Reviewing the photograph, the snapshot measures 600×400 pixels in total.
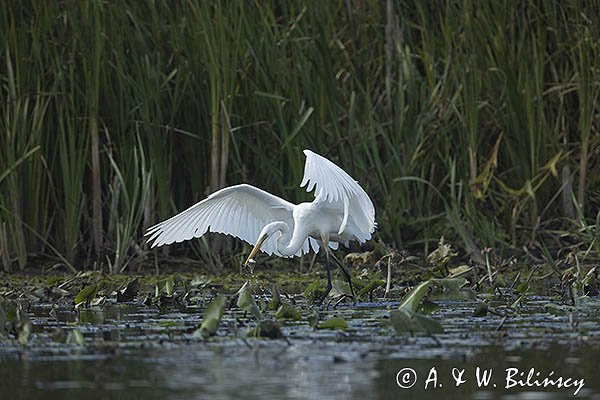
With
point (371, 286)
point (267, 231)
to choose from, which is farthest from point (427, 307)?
point (267, 231)

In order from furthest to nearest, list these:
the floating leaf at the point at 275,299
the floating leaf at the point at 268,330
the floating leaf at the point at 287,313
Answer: the floating leaf at the point at 275,299 → the floating leaf at the point at 287,313 → the floating leaf at the point at 268,330

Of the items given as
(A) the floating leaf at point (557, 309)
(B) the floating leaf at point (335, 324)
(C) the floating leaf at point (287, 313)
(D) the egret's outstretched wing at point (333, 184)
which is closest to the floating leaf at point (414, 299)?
(B) the floating leaf at point (335, 324)

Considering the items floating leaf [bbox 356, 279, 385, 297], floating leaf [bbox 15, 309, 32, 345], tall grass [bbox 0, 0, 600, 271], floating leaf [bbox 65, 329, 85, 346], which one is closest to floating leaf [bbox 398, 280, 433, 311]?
floating leaf [bbox 356, 279, 385, 297]

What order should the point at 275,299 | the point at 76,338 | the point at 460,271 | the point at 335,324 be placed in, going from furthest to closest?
the point at 460,271, the point at 275,299, the point at 335,324, the point at 76,338

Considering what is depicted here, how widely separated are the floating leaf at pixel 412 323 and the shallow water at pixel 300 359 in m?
0.06

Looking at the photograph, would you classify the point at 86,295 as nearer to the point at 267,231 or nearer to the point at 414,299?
the point at 267,231

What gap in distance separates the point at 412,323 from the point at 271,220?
319cm

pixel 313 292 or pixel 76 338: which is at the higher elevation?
pixel 76 338

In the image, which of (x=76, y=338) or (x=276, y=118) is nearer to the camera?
(x=76, y=338)

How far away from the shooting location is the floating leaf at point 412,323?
5.62 meters

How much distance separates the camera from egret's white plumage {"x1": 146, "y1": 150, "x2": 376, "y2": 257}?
8.03 metres

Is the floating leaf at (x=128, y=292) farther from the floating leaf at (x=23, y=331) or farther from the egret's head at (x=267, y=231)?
the floating leaf at (x=23, y=331)

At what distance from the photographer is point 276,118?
9.02 metres

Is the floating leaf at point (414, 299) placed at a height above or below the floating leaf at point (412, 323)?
below
